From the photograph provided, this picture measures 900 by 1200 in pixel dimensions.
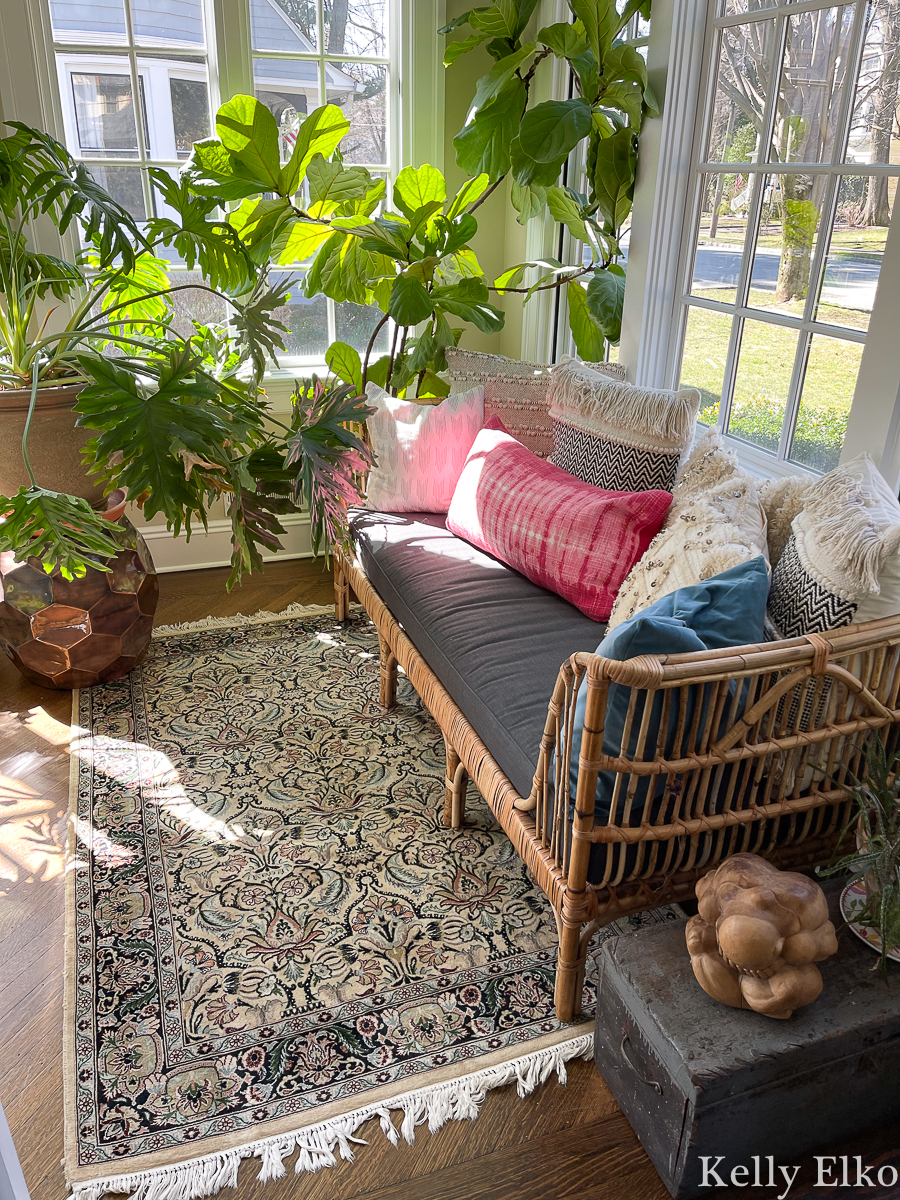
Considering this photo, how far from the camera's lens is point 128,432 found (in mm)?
1949

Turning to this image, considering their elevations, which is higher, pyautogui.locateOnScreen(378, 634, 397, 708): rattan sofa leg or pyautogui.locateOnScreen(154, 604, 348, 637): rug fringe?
pyautogui.locateOnScreen(378, 634, 397, 708): rattan sofa leg

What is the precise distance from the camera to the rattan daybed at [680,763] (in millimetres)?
1374

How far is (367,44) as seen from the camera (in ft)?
10.6

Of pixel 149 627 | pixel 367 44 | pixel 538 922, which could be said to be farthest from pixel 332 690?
pixel 367 44

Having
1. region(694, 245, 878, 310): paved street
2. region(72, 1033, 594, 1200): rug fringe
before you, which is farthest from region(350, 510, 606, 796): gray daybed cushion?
region(694, 245, 878, 310): paved street

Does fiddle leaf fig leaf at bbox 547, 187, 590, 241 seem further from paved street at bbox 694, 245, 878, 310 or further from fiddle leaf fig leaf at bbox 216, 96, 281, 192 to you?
fiddle leaf fig leaf at bbox 216, 96, 281, 192

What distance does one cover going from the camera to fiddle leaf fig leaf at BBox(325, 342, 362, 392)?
3.02m

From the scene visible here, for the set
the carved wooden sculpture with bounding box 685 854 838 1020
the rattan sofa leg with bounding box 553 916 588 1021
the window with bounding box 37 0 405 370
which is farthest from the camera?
the window with bounding box 37 0 405 370

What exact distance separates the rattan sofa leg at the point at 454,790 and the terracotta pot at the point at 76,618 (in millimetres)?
1174

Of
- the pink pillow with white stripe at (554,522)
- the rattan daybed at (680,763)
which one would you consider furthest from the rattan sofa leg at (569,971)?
the pink pillow with white stripe at (554,522)

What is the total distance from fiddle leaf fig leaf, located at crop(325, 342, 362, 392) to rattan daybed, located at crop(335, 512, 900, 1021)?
1.50 metres

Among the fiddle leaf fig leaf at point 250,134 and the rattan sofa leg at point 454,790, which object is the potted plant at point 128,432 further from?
the rattan sofa leg at point 454,790

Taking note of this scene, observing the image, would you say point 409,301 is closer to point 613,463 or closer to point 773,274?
point 613,463

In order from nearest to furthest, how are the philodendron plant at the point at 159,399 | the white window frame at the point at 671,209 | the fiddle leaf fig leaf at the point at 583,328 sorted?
the philodendron plant at the point at 159,399, the white window frame at the point at 671,209, the fiddle leaf fig leaf at the point at 583,328
